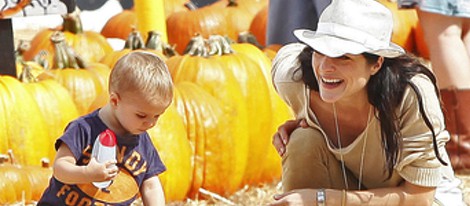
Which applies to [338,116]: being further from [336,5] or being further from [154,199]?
[154,199]

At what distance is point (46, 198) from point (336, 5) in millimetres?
1004

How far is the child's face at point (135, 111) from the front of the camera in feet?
10.2

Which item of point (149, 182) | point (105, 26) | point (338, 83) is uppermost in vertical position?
point (338, 83)

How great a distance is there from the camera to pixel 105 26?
7871 mm

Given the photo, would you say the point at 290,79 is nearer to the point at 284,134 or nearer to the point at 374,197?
the point at 284,134

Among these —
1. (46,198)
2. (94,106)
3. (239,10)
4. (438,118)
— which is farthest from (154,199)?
(239,10)

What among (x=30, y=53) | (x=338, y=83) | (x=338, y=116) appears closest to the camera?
(x=338, y=83)

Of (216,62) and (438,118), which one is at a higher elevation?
A: (438,118)

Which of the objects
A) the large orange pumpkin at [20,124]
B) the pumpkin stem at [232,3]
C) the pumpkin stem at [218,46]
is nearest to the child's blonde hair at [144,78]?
the large orange pumpkin at [20,124]

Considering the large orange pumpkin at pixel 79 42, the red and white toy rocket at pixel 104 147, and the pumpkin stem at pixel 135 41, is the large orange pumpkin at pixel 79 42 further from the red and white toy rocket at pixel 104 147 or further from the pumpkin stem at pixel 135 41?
the red and white toy rocket at pixel 104 147

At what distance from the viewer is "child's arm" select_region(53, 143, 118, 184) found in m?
3.09

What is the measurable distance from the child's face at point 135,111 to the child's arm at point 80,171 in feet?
0.41

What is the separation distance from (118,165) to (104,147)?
0.13 meters

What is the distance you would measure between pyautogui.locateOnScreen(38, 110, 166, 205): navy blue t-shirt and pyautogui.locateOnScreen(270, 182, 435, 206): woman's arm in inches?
16.4
